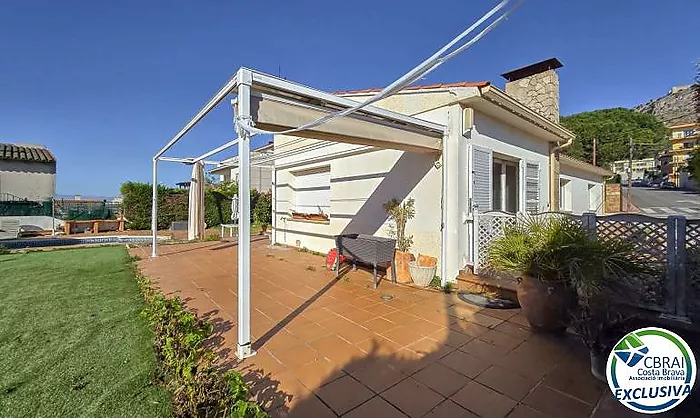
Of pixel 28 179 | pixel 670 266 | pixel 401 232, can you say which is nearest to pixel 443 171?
pixel 401 232

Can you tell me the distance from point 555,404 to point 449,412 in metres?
0.91

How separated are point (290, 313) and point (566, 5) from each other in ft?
15.5

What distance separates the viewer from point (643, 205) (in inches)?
1003

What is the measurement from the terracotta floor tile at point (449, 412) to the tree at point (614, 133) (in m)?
42.3

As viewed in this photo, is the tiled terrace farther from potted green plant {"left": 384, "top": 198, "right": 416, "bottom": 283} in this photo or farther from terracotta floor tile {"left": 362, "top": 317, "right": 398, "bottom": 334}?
potted green plant {"left": 384, "top": 198, "right": 416, "bottom": 283}

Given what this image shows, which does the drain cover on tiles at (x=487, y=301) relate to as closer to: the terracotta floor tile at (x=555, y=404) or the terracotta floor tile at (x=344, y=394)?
the terracotta floor tile at (x=555, y=404)

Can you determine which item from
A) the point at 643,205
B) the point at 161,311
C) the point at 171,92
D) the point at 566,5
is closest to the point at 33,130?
the point at 171,92

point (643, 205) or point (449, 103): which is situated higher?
point (449, 103)

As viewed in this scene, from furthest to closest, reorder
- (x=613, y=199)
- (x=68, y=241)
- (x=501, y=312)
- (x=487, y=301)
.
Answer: (x=613, y=199) < (x=68, y=241) < (x=487, y=301) < (x=501, y=312)

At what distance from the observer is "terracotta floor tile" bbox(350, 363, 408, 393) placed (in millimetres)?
2717

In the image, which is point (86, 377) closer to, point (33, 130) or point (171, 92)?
point (171, 92)

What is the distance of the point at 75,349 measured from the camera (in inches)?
135

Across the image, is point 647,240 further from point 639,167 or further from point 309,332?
point 639,167

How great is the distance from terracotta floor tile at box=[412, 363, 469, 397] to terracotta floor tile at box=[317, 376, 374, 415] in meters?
0.58
